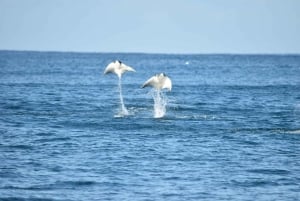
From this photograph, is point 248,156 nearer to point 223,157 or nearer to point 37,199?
point 223,157

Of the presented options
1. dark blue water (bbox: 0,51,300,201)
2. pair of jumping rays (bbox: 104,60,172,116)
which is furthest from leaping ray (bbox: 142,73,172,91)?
dark blue water (bbox: 0,51,300,201)

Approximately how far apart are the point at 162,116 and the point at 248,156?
14.8 metres

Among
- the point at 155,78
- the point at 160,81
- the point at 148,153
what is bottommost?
the point at 148,153

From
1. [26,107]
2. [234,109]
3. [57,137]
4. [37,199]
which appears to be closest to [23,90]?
[26,107]

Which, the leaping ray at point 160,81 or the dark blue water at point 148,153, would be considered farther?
the leaping ray at point 160,81

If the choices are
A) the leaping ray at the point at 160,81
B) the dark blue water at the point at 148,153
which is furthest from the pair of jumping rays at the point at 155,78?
the dark blue water at the point at 148,153

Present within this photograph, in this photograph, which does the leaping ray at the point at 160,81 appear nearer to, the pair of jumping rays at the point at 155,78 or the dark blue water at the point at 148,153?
the pair of jumping rays at the point at 155,78

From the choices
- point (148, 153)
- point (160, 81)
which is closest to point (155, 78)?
point (160, 81)

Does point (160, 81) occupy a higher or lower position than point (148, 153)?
higher

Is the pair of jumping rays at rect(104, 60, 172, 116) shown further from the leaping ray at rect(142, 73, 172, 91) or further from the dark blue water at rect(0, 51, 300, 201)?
the dark blue water at rect(0, 51, 300, 201)

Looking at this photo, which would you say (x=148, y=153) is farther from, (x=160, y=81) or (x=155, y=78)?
(x=160, y=81)

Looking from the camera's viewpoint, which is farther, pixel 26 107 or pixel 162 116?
pixel 26 107

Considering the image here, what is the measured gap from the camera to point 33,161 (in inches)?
1469

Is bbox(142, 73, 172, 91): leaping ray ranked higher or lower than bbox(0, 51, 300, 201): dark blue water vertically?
higher
